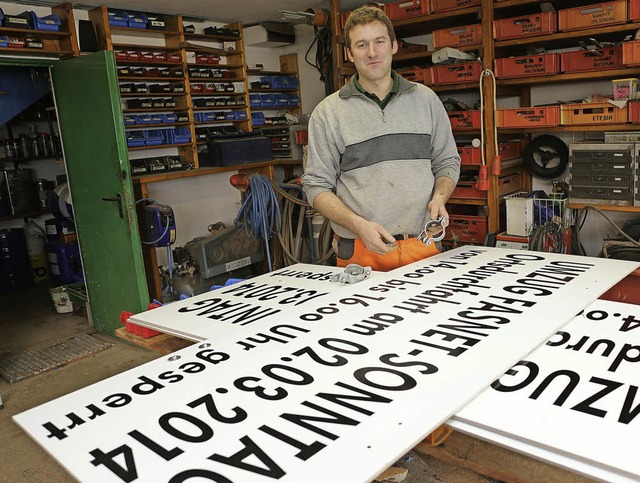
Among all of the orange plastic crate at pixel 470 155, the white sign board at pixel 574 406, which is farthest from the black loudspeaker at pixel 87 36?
the white sign board at pixel 574 406

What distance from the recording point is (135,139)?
5.14m

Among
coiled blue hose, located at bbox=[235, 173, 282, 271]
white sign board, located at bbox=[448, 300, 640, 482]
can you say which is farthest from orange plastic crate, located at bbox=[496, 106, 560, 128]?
white sign board, located at bbox=[448, 300, 640, 482]

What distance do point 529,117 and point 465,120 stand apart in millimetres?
487

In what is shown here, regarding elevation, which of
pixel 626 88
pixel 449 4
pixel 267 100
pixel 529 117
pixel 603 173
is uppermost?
pixel 449 4

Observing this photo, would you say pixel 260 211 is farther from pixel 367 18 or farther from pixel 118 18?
pixel 367 18

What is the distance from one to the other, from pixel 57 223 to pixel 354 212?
4140mm

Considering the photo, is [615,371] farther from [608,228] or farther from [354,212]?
[608,228]

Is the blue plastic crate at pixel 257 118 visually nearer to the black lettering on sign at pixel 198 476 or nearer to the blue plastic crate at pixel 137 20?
the blue plastic crate at pixel 137 20

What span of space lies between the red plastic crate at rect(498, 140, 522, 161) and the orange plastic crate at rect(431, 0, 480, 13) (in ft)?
3.22

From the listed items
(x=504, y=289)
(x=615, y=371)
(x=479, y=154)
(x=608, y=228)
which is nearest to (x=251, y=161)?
(x=479, y=154)

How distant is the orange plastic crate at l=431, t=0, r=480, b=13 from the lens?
Answer: 387 centimetres

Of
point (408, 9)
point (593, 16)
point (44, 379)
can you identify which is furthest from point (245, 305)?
point (408, 9)

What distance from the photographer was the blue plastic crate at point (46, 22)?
4.31 metres

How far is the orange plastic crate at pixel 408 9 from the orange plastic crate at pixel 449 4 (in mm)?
58
